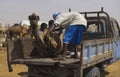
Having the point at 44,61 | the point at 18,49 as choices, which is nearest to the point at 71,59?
the point at 44,61

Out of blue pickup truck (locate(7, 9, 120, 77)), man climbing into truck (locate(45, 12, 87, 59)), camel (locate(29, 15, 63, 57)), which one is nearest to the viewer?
blue pickup truck (locate(7, 9, 120, 77))

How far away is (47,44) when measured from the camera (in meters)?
9.08

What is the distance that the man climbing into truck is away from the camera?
895cm

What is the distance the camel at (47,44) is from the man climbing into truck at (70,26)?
6.8 inches

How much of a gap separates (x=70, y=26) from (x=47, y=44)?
73 centimetres

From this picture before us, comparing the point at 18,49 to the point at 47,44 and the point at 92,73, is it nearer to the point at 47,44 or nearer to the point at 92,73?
the point at 47,44

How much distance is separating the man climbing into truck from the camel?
0.17 meters

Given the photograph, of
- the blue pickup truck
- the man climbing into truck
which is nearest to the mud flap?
the blue pickup truck

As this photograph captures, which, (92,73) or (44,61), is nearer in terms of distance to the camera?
(44,61)

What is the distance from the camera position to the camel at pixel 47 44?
347 inches

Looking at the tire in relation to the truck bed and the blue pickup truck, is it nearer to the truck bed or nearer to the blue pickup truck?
the blue pickup truck

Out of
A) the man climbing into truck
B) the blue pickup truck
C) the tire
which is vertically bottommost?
the tire

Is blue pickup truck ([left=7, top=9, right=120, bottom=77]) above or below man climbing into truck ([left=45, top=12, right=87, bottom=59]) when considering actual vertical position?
below

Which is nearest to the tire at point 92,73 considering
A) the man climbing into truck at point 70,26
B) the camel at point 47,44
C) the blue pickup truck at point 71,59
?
the blue pickup truck at point 71,59
